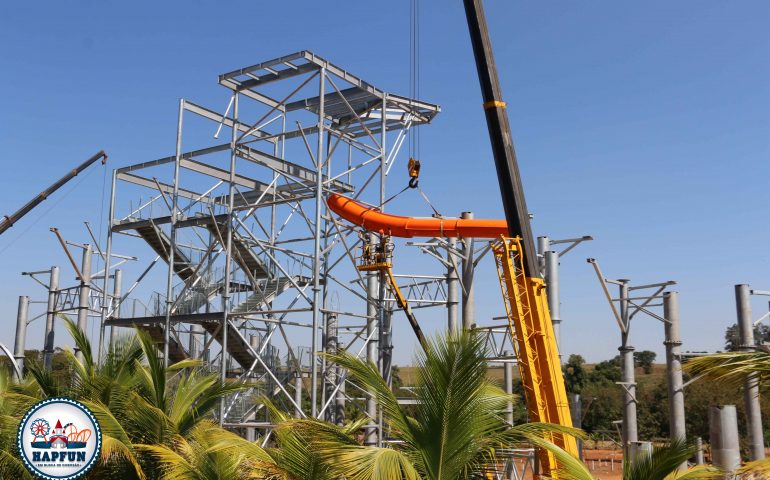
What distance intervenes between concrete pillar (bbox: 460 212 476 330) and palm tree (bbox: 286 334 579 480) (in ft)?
52.5

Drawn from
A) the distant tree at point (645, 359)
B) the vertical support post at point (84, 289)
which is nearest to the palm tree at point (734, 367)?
the vertical support post at point (84, 289)

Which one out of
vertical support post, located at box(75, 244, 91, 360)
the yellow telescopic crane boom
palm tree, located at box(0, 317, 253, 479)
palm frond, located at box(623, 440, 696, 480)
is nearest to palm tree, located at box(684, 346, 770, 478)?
palm frond, located at box(623, 440, 696, 480)

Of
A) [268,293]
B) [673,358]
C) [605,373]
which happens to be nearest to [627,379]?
[673,358]

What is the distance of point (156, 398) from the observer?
15391mm

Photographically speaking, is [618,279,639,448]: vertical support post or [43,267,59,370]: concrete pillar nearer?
[618,279,639,448]: vertical support post

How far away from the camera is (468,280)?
26.8m

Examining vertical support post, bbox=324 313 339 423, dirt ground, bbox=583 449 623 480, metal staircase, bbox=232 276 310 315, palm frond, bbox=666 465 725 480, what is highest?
metal staircase, bbox=232 276 310 315

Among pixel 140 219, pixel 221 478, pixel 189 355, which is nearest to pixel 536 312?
pixel 221 478

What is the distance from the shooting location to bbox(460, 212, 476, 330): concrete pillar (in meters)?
26.0

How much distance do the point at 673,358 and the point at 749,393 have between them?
679 centimetres

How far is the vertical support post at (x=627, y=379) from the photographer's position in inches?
1014

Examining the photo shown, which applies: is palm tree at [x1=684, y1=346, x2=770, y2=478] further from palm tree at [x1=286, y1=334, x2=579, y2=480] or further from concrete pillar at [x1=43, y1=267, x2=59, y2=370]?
concrete pillar at [x1=43, y1=267, x2=59, y2=370]

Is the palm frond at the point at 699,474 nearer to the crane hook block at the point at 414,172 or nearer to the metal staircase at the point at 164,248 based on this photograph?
the crane hook block at the point at 414,172

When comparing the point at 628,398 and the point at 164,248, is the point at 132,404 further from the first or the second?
the point at 164,248
